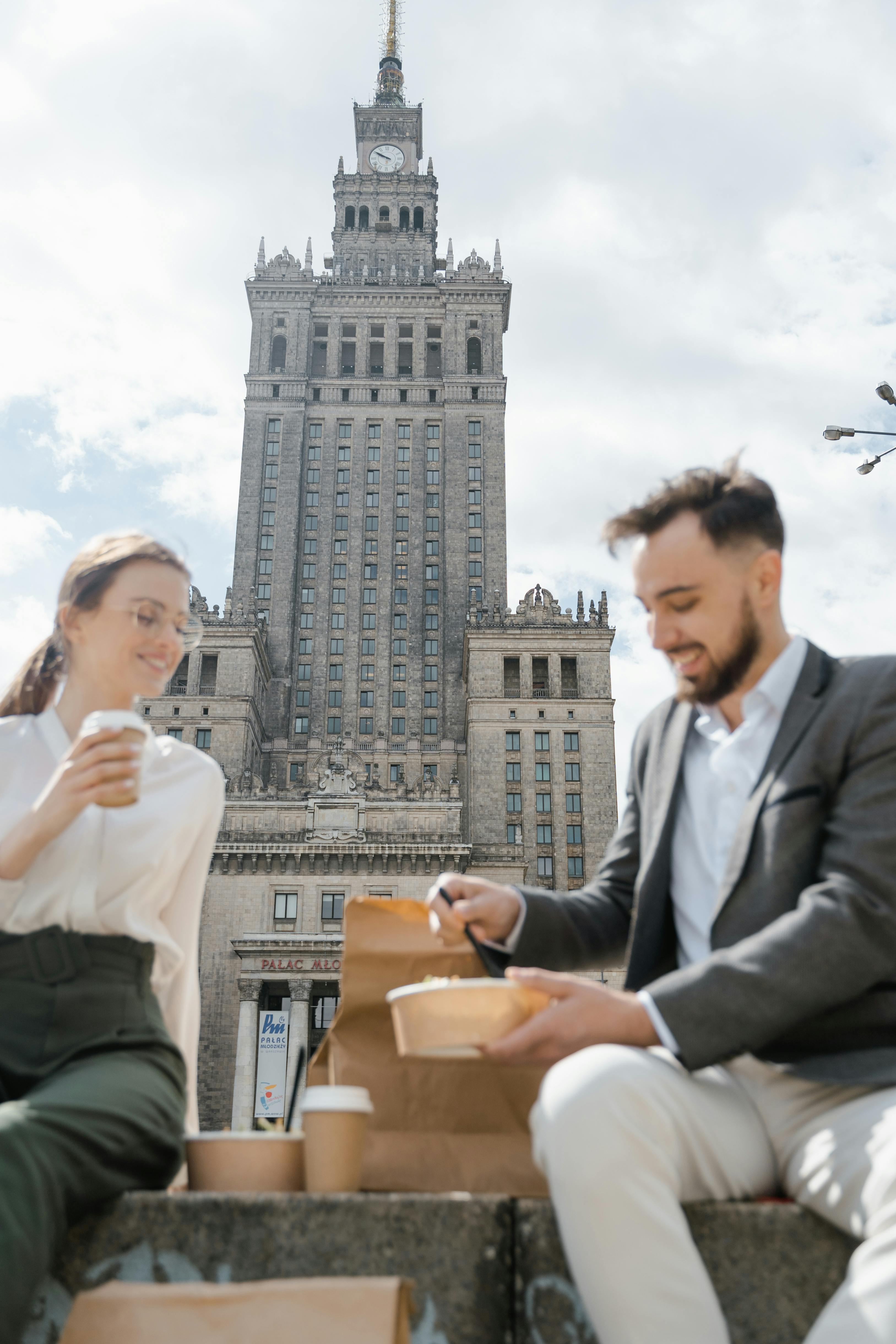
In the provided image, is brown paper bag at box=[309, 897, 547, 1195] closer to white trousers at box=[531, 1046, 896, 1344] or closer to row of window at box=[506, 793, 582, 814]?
white trousers at box=[531, 1046, 896, 1344]

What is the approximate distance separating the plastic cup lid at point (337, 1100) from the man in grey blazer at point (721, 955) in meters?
0.44

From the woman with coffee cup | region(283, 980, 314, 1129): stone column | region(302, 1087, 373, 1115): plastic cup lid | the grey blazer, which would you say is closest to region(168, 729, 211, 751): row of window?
region(283, 980, 314, 1129): stone column

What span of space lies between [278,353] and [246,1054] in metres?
42.3

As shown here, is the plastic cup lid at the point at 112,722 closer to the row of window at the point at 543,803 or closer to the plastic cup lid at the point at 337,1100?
the plastic cup lid at the point at 337,1100

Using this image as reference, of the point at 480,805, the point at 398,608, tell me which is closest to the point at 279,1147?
the point at 480,805

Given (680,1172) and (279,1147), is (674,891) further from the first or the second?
(279,1147)

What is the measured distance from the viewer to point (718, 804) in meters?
3.03

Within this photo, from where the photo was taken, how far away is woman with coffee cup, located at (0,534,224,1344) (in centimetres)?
239

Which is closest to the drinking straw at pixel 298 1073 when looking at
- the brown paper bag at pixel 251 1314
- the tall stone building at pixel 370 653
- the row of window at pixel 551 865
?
the brown paper bag at pixel 251 1314

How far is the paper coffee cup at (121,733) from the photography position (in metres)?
2.88

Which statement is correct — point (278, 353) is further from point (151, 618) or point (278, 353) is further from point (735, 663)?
point (735, 663)

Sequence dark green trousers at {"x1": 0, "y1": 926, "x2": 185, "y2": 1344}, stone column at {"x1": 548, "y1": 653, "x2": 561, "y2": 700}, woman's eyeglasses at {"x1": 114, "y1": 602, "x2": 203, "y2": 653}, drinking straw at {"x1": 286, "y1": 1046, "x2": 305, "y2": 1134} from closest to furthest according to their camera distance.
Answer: dark green trousers at {"x1": 0, "y1": 926, "x2": 185, "y2": 1344}
drinking straw at {"x1": 286, "y1": 1046, "x2": 305, "y2": 1134}
woman's eyeglasses at {"x1": 114, "y1": 602, "x2": 203, "y2": 653}
stone column at {"x1": 548, "y1": 653, "x2": 561, "y2": 700}

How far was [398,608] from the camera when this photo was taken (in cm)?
5900

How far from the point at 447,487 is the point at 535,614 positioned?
11.4 metres
